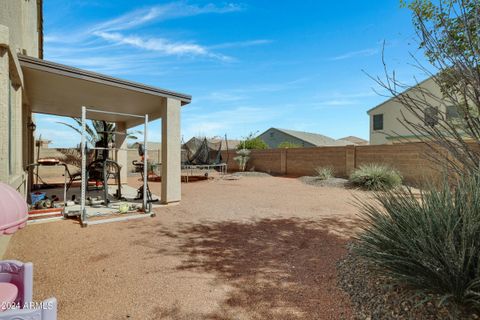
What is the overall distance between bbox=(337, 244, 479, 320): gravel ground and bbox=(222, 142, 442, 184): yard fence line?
6467 mm

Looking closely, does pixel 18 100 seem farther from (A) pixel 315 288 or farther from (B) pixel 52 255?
(A) pixel 315 288

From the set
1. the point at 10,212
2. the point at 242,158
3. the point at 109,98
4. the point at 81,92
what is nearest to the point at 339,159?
the point at 242,158

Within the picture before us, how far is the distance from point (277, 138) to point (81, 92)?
92.6 ft

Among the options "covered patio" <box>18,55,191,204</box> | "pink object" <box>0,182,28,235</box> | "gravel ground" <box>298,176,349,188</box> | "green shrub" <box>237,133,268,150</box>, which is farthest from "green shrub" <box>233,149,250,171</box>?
"pink object" <box>0,182,28,235</box>

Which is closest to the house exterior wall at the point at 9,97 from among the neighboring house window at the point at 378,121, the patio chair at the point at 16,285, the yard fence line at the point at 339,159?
the patio chair at the point at 16,285

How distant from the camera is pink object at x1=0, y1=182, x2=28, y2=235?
44.1 inches

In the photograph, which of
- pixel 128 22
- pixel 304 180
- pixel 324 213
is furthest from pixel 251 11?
pixel 304 180

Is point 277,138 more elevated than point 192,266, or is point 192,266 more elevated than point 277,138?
point 277,138

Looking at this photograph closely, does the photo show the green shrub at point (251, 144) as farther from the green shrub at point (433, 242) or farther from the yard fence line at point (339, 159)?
the green shrub at point (433, 242)

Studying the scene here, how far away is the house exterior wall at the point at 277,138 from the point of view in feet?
99.7

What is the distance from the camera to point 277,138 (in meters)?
32.7

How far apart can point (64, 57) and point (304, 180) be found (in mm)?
10531

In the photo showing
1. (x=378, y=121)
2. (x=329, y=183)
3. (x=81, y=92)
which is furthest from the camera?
(x=378, y=121)

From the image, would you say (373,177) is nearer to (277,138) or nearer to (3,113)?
(3,113)
